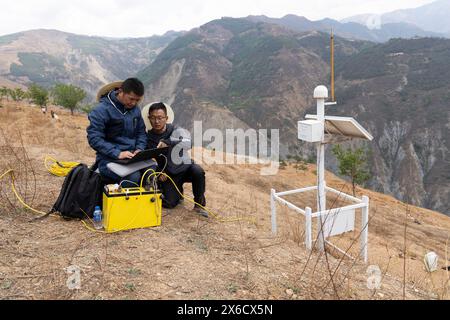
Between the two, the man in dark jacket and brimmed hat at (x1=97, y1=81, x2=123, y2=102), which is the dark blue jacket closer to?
the man in dark jacket

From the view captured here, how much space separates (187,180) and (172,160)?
1.21 ft

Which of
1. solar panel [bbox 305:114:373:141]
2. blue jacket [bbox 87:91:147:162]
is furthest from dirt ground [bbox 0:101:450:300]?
solar panel [bbox 305:114:373:141]

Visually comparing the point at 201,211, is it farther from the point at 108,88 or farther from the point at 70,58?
the point at 70,58

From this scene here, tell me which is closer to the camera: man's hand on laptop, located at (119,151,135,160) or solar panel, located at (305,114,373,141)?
man's hand on laptop, located at (119,151,135,160)

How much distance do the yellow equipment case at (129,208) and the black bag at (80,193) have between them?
0.65 ft

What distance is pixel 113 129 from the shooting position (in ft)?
11.7

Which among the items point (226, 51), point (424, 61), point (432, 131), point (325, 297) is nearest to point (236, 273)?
point (325, 297)

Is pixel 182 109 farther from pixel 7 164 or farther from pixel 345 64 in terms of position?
pixel 7 164

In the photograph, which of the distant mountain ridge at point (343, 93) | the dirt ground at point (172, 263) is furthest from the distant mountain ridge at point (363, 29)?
the dirt ground at point (172, 263)

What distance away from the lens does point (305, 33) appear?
70.8 meters

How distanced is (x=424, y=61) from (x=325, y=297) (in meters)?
49.8

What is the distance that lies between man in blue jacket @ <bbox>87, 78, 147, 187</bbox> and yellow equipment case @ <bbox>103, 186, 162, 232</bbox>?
241 millimetres

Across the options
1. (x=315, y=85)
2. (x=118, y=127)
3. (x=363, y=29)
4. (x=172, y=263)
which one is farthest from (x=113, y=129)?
(x=363, y=29)

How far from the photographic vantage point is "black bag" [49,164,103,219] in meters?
3.51
